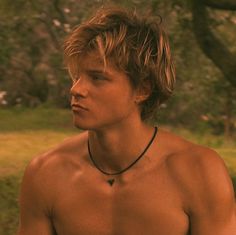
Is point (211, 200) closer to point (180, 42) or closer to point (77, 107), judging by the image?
point (77, 107)

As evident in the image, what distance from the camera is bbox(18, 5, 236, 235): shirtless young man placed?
8.70 feet

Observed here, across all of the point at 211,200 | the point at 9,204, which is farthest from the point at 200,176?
the point at 9,204

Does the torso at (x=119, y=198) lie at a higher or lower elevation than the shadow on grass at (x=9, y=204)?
higher

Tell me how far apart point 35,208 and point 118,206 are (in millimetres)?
270

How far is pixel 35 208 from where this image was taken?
2803 millimetres

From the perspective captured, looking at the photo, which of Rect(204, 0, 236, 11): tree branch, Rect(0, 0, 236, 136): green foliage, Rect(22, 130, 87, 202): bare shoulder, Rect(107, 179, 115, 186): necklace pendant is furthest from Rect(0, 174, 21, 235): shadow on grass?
Rect(107, 179, 115, 186): necklace pendant

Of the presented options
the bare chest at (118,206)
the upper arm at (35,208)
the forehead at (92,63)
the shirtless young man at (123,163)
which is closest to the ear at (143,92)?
the shirtless young man at (123,163)

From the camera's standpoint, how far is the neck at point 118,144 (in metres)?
2.70

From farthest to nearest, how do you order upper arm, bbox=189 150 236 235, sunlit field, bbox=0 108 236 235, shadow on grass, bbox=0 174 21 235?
sunlit field, bbox=0 108 236 235 → shadow on grass, bbox=0 174 21 235 → upper arm, bbox=189 150 236 235

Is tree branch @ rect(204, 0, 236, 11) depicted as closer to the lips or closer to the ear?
the ear

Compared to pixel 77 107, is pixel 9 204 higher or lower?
lower

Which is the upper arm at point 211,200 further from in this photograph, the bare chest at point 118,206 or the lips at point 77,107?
the lips at point 77,107

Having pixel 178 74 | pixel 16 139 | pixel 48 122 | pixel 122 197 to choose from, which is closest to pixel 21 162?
pixel 16 139

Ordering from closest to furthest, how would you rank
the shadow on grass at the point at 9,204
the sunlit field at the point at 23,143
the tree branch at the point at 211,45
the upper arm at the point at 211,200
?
the upper arm at the point at 211,200 → the shadow on grass at the point at 9,204 → the sunlit field at the point at 23,143 → the tree branch at the point at 211,45
